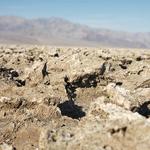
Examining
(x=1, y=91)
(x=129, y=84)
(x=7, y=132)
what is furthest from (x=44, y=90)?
(x=129, y=84)

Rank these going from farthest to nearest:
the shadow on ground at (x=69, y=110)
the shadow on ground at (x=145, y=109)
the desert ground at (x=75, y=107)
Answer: the shadow on ground at (x=69, y=110), the shadow on ground at (x=145, y=109), the desert ground at (x=75, y=107)

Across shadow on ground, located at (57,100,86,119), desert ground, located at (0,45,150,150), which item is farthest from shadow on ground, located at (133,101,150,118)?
shadow on ground, located at (57,100,86,119)

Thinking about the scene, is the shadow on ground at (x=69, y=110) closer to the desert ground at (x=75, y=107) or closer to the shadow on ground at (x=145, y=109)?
the desert ground at (x=75, y=107)

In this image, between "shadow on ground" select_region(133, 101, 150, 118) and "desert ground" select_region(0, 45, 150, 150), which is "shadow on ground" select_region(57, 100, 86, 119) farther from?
"shadow on ground" select_region(133, 101, 150, 118)

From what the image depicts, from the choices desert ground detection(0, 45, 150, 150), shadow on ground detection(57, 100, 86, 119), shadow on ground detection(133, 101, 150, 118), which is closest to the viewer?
desert ground detection(0, 45, 150, 150)

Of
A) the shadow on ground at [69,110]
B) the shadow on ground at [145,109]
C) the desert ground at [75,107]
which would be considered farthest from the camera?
the shadow on ground at [69,110]

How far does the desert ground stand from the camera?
5538 millimetres

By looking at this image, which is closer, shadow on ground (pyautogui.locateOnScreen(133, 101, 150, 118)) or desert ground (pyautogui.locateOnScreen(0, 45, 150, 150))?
desert ground (pyautogui.locateOnScreen(0, 45, 150, 150))

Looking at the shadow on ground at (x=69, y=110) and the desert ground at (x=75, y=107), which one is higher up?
the desert ground at (x=75, y=107)

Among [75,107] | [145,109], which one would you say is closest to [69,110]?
[75,107]

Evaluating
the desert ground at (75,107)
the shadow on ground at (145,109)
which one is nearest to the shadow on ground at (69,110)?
the desert ground at (75,107)

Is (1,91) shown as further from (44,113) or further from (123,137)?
(123,137)

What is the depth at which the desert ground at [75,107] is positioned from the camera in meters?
5.54

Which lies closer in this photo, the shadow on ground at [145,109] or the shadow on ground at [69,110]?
the shadow on ground at [145,109]
